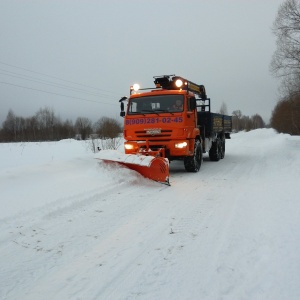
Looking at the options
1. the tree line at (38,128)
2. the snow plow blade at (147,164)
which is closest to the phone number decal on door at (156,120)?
the snow plow blade at (147,164)

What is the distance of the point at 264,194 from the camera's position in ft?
22.0

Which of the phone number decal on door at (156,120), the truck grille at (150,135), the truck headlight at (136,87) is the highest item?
the truck headlight at (136,87)

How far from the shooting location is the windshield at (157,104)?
972cm

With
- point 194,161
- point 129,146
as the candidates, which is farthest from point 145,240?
point 194,161

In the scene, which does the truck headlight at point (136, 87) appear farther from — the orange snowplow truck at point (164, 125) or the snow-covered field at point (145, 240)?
the snow-covered field at point (145, 240)

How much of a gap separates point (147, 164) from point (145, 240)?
12.0ft

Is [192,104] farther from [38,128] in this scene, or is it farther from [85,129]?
[38,128]

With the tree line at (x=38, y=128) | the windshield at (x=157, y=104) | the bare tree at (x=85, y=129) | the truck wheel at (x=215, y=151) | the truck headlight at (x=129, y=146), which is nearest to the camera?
the windshield at (x=157, y=104)

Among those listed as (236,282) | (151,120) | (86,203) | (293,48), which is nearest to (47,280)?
(236,282)

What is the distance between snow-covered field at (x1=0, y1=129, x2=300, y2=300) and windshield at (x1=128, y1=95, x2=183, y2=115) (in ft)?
10.1

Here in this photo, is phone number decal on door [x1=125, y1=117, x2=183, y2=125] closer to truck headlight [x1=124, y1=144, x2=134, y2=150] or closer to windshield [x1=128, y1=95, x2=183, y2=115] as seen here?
windshield [x1=128, y1=95, x2=183, y2=115]

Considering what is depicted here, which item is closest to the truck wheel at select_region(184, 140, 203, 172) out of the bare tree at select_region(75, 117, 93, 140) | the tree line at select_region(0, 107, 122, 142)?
the bare tree at select_region(75, 117, 93, 140)

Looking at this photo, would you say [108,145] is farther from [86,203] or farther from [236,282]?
[236,282]

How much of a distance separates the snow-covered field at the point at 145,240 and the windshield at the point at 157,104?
3081 millimetres
